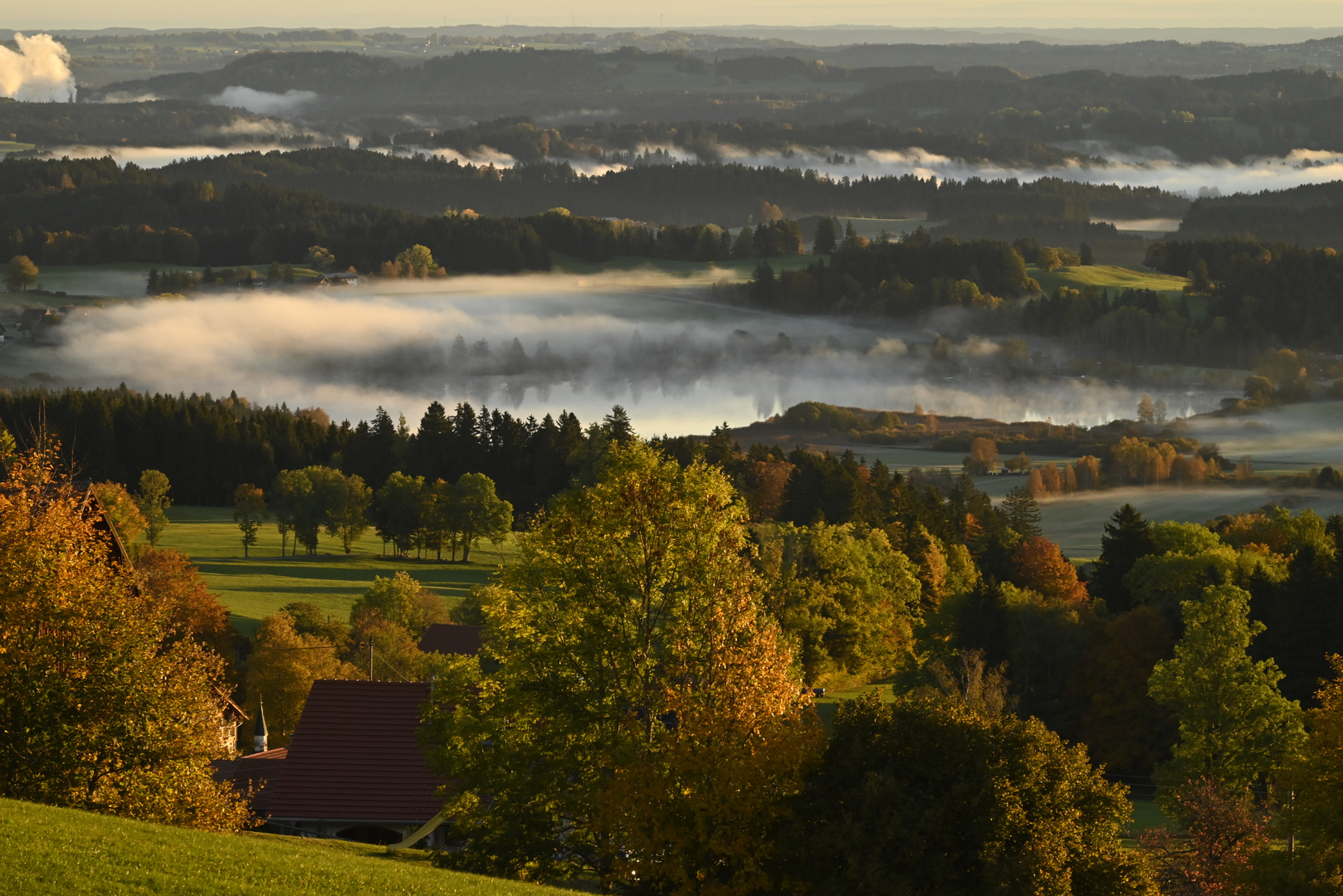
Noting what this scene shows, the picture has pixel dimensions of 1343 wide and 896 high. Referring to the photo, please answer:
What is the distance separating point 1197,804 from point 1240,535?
73.9 m

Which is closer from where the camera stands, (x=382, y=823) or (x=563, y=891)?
(x=563, y=891)

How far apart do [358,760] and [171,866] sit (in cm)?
2270

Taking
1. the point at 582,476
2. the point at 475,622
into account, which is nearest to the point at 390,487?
the point at 582,476

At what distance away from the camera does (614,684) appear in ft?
142

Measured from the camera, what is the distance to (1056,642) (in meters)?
92.4

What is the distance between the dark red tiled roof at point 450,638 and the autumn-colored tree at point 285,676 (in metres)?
5.09

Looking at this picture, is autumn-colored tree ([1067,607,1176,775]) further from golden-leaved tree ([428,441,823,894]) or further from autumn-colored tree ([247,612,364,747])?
golden-leaved tree ([428,441,823,894])

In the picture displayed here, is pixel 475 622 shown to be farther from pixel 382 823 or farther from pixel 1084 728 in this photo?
pixel 382 823

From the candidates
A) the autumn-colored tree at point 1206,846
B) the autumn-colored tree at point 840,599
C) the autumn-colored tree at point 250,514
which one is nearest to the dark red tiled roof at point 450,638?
the autumn-colored tree at point 840,599

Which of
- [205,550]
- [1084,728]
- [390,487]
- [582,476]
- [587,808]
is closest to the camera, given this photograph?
[587,808]

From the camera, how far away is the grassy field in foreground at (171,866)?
30156 mm

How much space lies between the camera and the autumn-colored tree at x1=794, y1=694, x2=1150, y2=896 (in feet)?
123

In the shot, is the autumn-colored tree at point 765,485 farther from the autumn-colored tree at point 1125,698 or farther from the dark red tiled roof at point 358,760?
the dark red tiled roof at point 358,760

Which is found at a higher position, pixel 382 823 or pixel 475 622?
pixel 382 823
